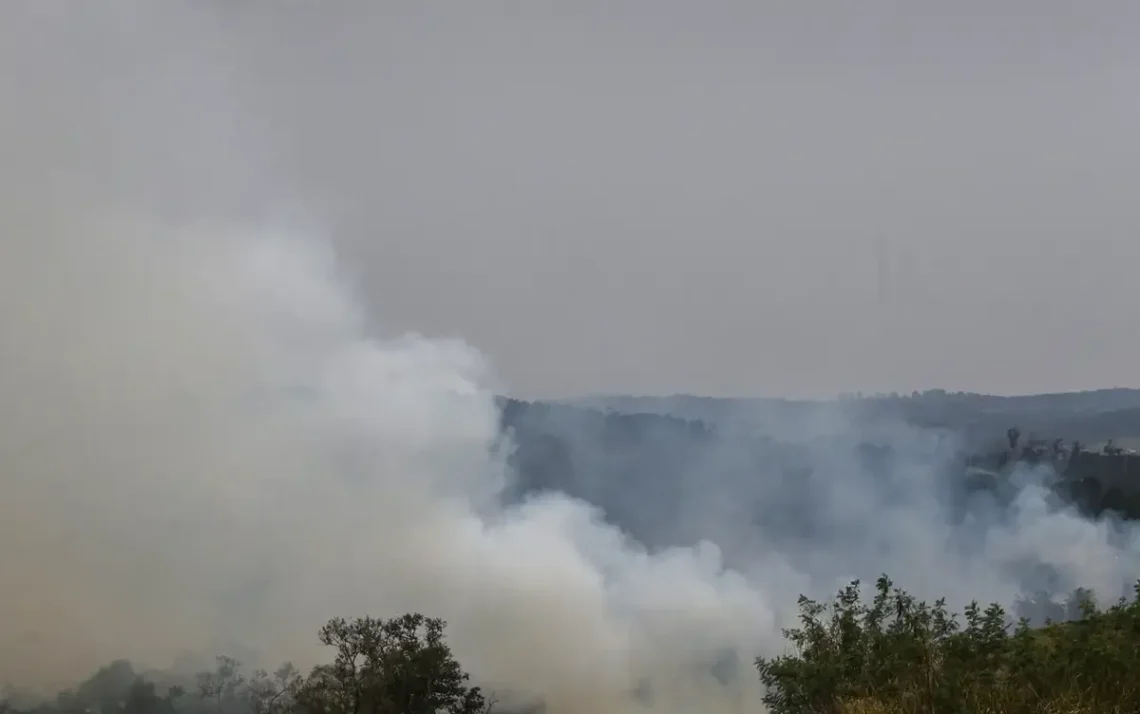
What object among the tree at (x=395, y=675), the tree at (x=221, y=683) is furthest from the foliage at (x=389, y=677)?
the tree at (x=221, y=683)

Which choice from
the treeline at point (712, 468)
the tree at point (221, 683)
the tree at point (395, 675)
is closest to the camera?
the tree at point (395, 675)

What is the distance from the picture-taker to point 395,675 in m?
31.4

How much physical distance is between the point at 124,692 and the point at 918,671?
170 ft

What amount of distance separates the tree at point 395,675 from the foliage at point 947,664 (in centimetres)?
1580

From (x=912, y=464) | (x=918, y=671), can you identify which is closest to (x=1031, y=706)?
(x=918, y=671)

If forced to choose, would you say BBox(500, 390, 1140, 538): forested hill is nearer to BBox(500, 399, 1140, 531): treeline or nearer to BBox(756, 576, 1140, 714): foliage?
BBox(500, 399, 1140, 531): treeline

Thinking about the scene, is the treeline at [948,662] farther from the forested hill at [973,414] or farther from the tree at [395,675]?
the forested hill at [973,414]

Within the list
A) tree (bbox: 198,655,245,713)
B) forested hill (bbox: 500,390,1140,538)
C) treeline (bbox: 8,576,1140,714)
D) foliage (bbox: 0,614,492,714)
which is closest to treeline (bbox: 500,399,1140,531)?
forested hill (bbox: 500,390,1140,538)

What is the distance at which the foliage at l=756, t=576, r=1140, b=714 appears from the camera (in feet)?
38.9

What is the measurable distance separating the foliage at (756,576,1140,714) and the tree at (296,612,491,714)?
622 inches

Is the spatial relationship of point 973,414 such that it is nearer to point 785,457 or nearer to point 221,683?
point 785,457

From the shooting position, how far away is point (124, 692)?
51656 millimetres

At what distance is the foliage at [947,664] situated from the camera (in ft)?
38.9

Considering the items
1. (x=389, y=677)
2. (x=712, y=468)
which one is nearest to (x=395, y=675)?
(x=389, y=677)
